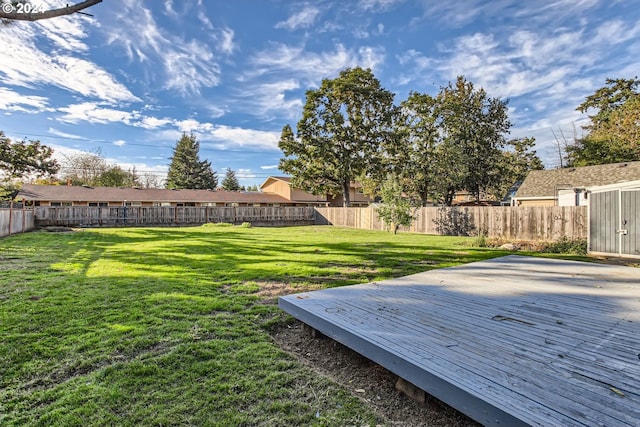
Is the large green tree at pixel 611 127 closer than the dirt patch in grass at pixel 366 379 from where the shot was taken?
No

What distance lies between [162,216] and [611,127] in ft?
106

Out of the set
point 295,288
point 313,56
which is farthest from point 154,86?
point 295,288

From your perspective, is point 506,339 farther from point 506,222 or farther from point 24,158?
point 24,158

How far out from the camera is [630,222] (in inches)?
290

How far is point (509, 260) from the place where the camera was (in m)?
5.97

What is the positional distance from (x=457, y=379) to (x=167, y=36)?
1506 centimetres

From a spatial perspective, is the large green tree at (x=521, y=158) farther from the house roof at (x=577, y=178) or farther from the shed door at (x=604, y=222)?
the shed door at (x=604, y=222)

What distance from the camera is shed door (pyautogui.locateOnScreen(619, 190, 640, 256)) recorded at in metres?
7.20

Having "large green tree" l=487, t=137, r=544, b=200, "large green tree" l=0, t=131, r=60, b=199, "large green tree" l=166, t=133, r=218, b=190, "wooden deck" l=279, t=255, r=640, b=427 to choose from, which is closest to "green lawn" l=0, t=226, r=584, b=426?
"wooden deck" l=279, t=255, r=640, b=427

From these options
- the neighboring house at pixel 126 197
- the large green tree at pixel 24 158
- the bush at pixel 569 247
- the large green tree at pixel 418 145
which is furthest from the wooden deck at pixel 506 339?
the neighboring house at pixel 126 197

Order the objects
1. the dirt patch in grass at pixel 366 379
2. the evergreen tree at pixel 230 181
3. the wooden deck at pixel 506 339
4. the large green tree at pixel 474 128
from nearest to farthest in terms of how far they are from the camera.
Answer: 1. the wooden deck at pixel 506 339
2. the dirt patch in grass at pixel 366 379
3. the large green tree at pixel 474 128
4. the evergreen tree at pixel 230 181

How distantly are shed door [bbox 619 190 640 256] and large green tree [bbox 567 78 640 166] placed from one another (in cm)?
1786

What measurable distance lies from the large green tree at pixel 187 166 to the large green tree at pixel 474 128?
28.7 m

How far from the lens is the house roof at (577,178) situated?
15.3m
